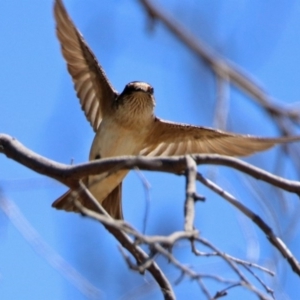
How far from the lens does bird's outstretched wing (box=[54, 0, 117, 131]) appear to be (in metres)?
5.05

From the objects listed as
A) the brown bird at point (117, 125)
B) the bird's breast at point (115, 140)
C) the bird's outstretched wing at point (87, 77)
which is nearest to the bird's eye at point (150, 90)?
the brown bird at point (117, 125)

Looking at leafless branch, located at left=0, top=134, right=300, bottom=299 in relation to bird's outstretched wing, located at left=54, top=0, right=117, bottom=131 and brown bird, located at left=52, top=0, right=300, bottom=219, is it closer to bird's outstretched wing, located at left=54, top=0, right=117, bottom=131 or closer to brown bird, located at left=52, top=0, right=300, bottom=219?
brown bird, located at left=52, top=0, right=300, bottom=219

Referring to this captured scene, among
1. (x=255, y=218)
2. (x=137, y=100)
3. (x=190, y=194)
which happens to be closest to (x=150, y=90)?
(x=137, y=100)

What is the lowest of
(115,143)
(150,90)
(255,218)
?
(255,218)

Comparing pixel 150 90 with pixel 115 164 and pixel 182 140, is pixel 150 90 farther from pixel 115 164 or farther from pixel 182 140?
pixel 115 164

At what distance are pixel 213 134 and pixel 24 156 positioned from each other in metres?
1.98

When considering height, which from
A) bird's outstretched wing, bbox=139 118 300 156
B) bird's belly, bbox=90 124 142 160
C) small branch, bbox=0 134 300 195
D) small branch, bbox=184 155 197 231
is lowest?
small branch, bbox=184 155 197 231

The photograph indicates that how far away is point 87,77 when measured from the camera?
17.6 feet

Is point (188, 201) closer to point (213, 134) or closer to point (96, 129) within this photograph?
point (213, 134)

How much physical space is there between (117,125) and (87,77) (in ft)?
1.44

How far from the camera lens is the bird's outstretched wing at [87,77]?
5055mm

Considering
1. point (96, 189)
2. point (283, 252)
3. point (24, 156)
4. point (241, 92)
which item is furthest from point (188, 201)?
point (96, 189)

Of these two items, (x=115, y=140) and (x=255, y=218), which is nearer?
(x=255, y=218)

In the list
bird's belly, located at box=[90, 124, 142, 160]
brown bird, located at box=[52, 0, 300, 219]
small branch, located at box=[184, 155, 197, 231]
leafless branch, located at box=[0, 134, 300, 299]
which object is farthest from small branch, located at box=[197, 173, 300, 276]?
bird's belly, located at box=[90, 124, 142, 160]
